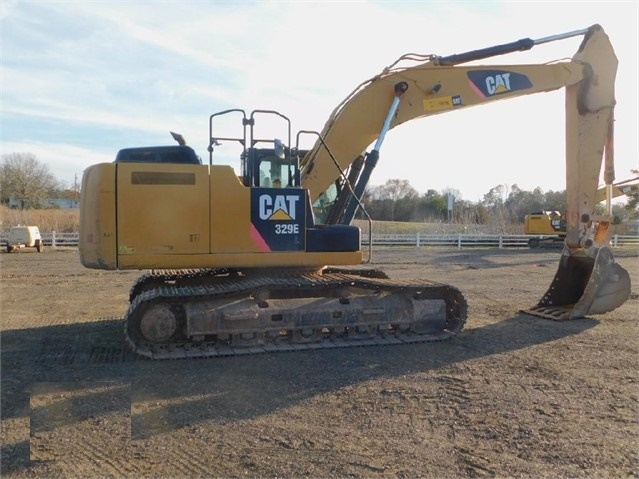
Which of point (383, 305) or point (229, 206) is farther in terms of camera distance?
point (383, 305)

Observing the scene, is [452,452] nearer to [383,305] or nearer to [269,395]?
[269,395]

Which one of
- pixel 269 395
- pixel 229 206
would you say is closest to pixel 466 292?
pixel 229 206

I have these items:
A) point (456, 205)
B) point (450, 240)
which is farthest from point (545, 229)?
point (456, 205)

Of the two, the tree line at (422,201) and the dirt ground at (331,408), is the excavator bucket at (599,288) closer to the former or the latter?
the dirt ground at (331,408)

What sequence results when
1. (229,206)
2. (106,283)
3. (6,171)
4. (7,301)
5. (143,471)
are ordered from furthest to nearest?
(6,171), (106,283), (7,301), (229,206), (143,471)

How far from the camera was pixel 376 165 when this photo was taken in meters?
8.81

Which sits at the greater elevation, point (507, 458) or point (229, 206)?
point (229, 206)

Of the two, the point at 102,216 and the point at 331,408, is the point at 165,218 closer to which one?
the point at 102,216

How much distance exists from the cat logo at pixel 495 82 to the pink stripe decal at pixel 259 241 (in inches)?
173

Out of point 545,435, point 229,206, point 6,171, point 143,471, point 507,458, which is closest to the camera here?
point 143,471

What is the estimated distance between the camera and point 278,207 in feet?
25.0

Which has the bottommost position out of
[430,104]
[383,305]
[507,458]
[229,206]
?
[507,458]

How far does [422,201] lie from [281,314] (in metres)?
Result: 55.6

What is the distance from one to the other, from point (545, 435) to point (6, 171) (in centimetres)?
5170
